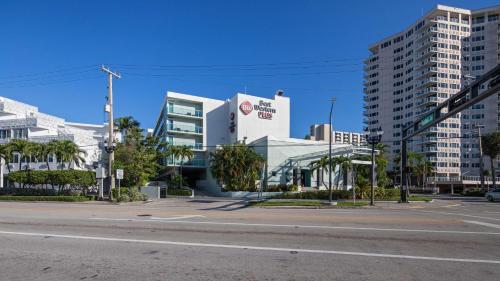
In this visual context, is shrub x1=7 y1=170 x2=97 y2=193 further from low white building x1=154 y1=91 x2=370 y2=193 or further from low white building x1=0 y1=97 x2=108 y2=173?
low white building x1=154 y1=91 x2=370 y2=193

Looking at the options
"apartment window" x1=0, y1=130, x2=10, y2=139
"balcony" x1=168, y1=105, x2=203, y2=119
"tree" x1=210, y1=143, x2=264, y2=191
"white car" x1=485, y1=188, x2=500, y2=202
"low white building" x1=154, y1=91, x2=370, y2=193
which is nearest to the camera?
"white car" x1=485, y1=188, x2=500, y2=202

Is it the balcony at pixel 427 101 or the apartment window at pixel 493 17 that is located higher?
the apartment window at pixel 493 17

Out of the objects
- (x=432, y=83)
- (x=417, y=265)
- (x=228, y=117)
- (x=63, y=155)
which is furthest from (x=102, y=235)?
(x=432, y=83)

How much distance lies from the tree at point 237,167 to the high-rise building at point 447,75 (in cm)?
6439

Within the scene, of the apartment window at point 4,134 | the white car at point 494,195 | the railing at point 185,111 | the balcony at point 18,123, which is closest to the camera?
the white car at point 494,195

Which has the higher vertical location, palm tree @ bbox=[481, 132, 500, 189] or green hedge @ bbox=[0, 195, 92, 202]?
palm tree @ bbox=[481, 132, 500, 189]

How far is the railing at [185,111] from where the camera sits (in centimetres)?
5932

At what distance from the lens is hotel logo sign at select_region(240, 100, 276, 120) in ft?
204

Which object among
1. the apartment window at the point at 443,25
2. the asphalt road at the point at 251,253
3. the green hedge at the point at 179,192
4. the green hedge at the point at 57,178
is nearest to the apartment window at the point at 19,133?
the green hedge at the point at 57,178

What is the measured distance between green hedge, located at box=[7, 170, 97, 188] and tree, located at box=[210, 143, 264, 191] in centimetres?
1474

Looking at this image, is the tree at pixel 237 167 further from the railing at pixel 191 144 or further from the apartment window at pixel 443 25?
the apartment window at pixel 443 25

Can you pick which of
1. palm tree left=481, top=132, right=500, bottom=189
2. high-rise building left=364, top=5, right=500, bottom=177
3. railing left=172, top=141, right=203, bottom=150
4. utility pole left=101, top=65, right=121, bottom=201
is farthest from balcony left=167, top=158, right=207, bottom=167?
high-rise building left=364, top=5, right=500, bottom=177

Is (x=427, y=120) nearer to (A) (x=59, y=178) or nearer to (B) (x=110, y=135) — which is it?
(B) (x=110, y=135)

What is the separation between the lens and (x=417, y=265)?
7.66 metres
